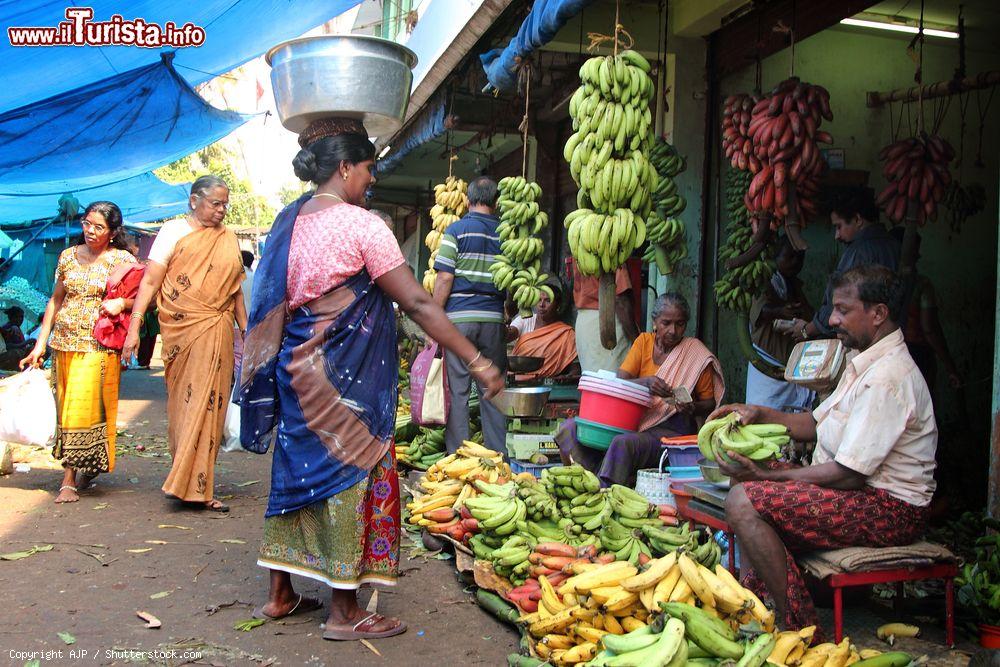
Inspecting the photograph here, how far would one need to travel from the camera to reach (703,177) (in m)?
6.96

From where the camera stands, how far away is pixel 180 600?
3.97m

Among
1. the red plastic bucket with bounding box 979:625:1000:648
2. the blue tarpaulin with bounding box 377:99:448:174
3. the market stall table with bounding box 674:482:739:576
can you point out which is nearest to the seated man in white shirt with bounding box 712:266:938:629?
the market stall table with bounding box 674:482:739:576

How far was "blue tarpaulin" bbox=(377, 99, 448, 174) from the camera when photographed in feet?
29.0

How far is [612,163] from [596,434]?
5.21 ft

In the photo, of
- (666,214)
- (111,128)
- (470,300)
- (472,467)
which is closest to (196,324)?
(470,300)

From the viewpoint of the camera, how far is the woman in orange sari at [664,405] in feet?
16.3

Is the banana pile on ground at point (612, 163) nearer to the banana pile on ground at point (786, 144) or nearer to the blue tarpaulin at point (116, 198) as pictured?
the banana pile on ground at point (786, 144)

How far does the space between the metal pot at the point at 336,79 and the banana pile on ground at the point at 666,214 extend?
230cm

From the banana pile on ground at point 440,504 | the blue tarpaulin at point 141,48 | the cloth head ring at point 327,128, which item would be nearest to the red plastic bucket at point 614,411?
the banana pile on ground at point 440,504

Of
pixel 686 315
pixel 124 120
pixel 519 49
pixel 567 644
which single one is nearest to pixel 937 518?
pixel 686 315

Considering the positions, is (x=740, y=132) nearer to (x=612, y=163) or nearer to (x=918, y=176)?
(x=612, y=163)

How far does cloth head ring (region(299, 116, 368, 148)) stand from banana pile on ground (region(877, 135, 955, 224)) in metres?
2.88

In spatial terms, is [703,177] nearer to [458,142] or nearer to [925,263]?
[925,263]

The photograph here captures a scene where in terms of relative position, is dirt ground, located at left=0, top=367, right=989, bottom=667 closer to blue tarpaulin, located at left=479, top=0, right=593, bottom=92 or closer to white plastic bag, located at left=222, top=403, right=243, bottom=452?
white plastic bag, located at left=222, top=403, right=243, bottom=452
